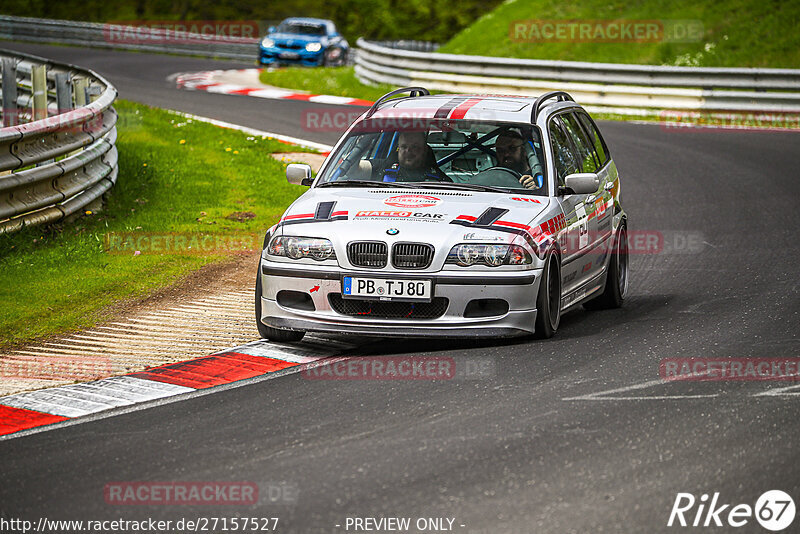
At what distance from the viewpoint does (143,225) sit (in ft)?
39.5

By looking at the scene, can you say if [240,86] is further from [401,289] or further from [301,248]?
[401,289]

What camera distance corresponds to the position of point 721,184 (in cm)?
1577

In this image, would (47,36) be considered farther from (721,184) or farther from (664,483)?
(664,483)

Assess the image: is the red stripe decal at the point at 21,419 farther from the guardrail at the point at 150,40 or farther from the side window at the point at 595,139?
the guardrail at the point at 150,40

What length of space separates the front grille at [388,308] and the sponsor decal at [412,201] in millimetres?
740

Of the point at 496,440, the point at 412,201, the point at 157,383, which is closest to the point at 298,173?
the point at 412,201

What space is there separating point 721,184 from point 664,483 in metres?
11.2

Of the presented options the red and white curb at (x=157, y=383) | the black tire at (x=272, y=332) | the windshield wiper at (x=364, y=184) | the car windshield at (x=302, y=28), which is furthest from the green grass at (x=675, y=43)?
the red and white curb at (x=157, y=383)

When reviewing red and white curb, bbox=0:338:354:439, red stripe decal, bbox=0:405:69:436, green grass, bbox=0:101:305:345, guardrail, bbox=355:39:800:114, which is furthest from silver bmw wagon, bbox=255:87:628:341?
guardrail, bbox=355:39:800:114

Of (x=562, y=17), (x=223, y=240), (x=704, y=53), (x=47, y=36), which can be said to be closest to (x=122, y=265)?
(x=223, y=240)

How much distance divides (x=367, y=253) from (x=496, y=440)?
2.21 m

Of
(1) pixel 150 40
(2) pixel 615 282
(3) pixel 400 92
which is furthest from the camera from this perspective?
(1) pixel 150 40

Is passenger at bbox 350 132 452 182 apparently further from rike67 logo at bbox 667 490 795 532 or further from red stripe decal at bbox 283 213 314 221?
rike67 logo at bbox 667 490 795 532

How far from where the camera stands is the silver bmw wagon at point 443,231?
25.1ft
